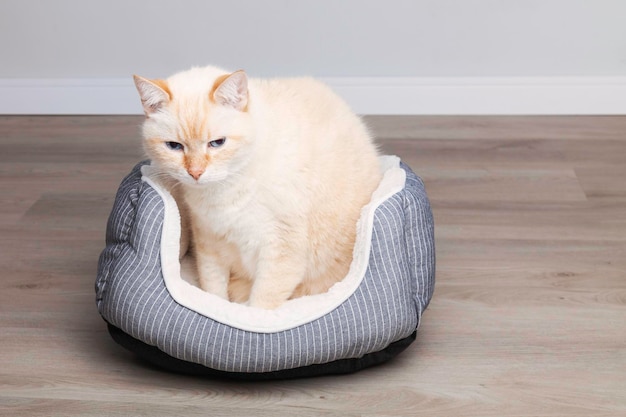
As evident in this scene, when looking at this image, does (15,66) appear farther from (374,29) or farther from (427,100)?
(427,100)

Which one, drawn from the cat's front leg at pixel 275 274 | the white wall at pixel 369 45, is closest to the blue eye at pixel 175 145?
the cat's front leg at pixel 275 274

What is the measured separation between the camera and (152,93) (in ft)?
4.79

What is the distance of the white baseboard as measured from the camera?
2879 mm

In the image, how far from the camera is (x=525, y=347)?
1696 mm

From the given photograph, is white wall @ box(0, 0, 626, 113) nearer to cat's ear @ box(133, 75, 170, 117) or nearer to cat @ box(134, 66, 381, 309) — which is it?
cat @ box(134, 66, 381, 309)

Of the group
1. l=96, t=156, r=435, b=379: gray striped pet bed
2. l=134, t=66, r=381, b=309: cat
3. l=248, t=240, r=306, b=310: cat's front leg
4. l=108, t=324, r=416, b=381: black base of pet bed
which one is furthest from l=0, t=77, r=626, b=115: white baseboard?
l=108, t=324, r=416, b=381: black base of pet bed

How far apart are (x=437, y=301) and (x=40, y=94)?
1.87m

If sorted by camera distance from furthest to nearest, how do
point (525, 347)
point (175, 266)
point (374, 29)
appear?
point (374, 29) → point (525, 347) → point (175, 266)

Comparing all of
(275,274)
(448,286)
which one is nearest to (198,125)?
(275,274)

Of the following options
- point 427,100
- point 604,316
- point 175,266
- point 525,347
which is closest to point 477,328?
point 525,347

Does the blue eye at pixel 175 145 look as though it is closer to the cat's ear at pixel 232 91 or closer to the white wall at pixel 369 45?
the cat's ear at pixel 232 91

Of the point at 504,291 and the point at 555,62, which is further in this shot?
the point at 555,62

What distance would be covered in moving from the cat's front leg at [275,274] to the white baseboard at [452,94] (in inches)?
54.2

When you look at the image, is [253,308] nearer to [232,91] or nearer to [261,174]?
[261,174]
